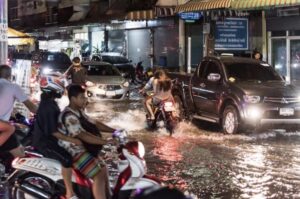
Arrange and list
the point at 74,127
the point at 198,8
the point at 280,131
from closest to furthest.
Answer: the point at 74,127 < the point at 280,131 < the point at 198,8

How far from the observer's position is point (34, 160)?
6.88m

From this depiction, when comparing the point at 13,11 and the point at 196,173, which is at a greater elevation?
the point at 13,11

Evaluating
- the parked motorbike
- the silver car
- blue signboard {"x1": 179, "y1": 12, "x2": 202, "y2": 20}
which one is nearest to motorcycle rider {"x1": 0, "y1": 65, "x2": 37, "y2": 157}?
the parked motorbike

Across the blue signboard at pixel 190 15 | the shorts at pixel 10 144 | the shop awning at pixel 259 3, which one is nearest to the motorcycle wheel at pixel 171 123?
the shorts at pixel 10 144

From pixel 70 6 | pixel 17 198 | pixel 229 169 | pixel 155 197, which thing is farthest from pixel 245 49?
pixel 70 6

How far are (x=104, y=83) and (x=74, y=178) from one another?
16.4m

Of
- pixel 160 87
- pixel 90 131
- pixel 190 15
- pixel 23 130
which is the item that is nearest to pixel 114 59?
pixel 190 15

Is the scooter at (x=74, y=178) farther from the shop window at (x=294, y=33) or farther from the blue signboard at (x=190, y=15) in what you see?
the blue signboard at (x=190, y=15)

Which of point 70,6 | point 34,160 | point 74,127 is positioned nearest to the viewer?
point 74,127

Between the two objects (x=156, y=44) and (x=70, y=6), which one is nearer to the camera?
(x=156, y=44)

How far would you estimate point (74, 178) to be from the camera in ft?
21.3

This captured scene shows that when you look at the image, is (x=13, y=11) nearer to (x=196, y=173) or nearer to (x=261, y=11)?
(x=261, y=11)

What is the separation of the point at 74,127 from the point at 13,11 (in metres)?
63.7

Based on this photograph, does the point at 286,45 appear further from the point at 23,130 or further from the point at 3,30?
the point at 23,130
